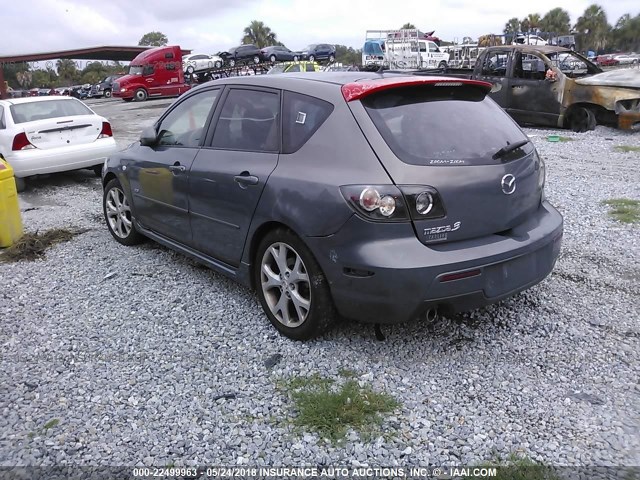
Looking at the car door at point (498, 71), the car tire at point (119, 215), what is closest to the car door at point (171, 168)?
the car tire at point (119, 215)

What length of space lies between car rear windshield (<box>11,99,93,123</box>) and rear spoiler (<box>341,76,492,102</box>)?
7.26m

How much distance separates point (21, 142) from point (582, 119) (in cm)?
1073

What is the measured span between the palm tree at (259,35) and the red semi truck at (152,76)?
3973 cm

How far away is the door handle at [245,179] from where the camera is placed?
367cm

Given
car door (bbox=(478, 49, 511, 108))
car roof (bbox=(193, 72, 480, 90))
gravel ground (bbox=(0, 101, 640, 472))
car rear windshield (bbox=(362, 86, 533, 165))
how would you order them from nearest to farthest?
1. gravel ground (bbox=(0, 101, 640, 472))
2. car rear windshield (bbox=(362, 86, 533, 165))
3. car roof (bbox=(193, 72, 480, 90))
4. car door (bbox=(478, 49, 511, 108))

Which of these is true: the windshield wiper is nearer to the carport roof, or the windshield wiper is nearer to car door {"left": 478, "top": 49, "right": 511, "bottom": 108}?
car door {"left": 478, "top": 49, "right": 511, "bottom": 108}

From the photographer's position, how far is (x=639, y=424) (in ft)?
8.94

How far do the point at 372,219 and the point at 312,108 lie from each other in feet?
3.06

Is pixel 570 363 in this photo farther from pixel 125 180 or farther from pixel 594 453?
pixel 125 180

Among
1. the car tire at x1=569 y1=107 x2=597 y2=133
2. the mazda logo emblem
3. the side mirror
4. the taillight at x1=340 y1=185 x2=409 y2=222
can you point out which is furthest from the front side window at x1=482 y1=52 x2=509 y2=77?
the taillight at x1=340 y1=185 x2=409 y2=222

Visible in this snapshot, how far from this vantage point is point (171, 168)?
4.54 meters

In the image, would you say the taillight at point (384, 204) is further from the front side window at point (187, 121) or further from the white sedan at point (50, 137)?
the white sedan at point (50, 137)

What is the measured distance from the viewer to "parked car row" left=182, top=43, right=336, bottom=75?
3891 cm

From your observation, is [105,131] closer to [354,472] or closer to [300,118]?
[300,118]
